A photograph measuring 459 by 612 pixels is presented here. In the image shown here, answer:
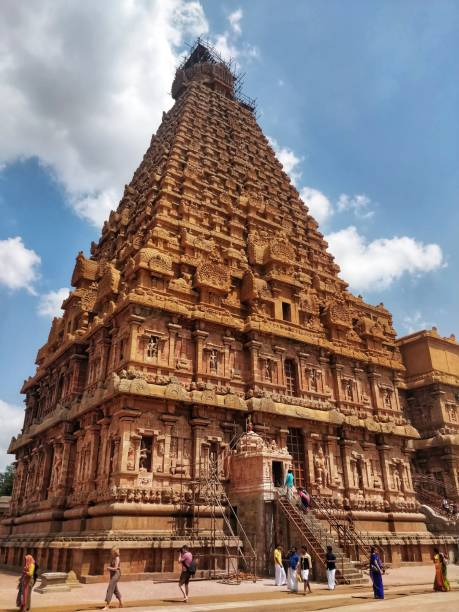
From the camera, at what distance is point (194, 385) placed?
25.7 metres

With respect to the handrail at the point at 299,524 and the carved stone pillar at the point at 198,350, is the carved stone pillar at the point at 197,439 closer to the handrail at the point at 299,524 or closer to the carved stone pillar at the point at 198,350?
the carved stone pillar at the point at 198,350

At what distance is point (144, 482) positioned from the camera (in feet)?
72.9

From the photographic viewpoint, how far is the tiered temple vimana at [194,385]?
74.1 feet

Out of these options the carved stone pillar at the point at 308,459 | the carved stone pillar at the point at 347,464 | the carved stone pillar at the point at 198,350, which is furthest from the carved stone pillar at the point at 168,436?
the carved stone pillar at the point at 347,464

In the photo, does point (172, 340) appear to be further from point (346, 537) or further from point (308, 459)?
point (346, 537)

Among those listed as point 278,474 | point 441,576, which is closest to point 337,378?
point 278,474

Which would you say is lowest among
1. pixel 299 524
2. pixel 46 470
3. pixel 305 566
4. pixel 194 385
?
pixel 305 566

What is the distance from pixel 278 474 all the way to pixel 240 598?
8.95 m

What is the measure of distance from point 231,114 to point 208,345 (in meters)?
28.2

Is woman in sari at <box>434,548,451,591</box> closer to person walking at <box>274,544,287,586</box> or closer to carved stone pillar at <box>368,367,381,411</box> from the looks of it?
person walking at <box>274,544,287,586</box>

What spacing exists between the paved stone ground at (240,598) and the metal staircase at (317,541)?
85 centimetres

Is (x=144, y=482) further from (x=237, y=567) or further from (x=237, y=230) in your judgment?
(x=237, y=230)

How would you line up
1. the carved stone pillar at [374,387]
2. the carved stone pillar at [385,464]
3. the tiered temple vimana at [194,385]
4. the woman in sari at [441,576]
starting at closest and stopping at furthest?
the woman in sari at [441,576], the tiered temple vimana at [194,385], the carved stone pillar at [385,464], the carved stone pillar at [374,387]

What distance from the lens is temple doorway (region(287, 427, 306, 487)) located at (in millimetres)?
27016
